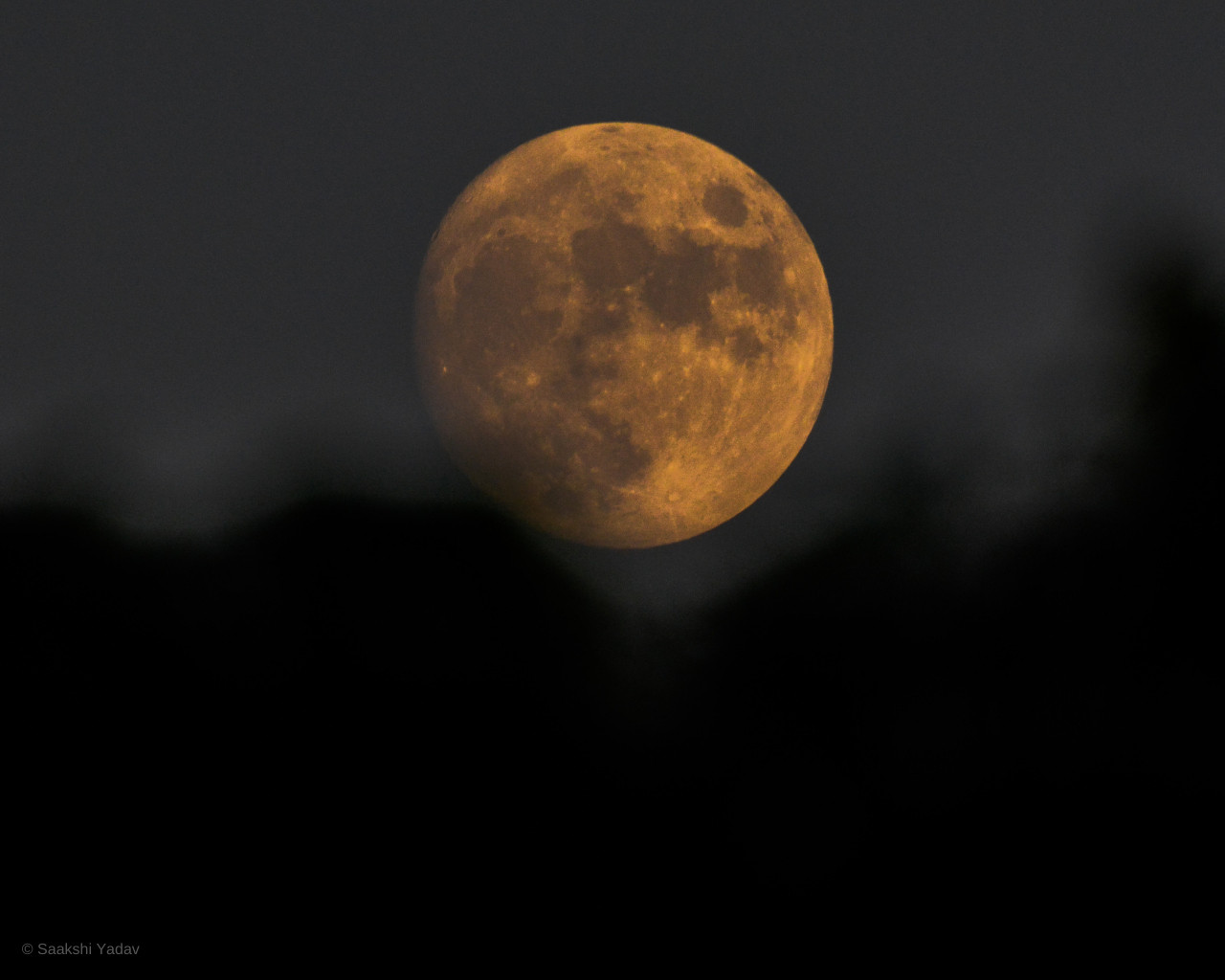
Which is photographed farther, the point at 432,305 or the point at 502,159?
the point at 502,159

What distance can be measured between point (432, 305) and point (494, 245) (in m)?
1.12

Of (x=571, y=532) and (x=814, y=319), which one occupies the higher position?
(x=814, y=319)

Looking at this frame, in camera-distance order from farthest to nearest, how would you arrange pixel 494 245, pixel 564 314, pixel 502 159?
pixel 502 159
pixel 494 245
pixel 564 314

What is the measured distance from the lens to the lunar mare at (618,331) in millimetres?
7504

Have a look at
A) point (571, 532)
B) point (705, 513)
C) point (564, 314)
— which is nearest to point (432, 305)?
point (564, 314)

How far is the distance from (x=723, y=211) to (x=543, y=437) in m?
3.12

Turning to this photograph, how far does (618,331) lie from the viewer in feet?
24.3

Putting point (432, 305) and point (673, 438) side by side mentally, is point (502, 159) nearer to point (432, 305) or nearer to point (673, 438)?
point (432, 305)

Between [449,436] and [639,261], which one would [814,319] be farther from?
[449,436]

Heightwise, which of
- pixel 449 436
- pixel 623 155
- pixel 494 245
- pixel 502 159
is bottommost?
pixel 449 436

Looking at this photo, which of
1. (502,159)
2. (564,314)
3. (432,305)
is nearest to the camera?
(564,314)

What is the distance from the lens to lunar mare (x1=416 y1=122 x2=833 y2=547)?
7504 mm

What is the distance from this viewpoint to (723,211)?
813 centimetres

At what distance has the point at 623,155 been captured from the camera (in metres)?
8.29
